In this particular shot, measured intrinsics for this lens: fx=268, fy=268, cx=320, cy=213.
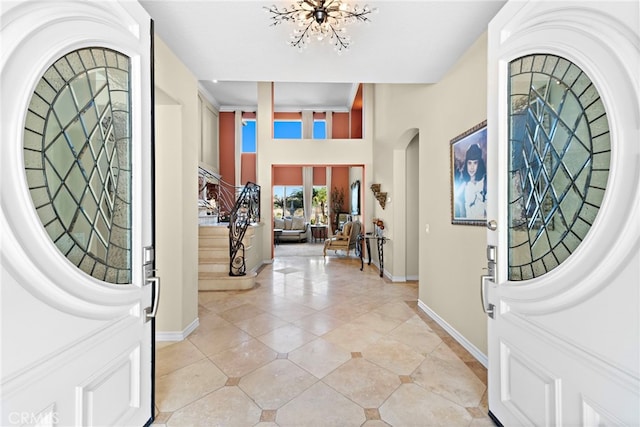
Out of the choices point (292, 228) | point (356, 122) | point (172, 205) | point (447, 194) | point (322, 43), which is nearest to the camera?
point (322, 43)

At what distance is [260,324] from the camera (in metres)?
3.08

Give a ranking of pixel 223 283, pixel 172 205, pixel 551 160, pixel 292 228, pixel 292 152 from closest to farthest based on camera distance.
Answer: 1. pixel 551 160
2. pixel 172 205
3. pixel 223 283
4. pixel 292 152
5. pixel 292 228

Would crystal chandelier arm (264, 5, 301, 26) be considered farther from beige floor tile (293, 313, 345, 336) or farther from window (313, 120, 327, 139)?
window (313, 120, 327, 139)

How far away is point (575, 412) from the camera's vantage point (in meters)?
1.10

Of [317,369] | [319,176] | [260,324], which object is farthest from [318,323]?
[319,176]

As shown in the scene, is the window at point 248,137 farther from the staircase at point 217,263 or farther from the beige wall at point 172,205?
the beige wall at point 172,205

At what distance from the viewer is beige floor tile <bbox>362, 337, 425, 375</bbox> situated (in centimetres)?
222

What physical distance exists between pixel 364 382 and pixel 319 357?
0.48 m

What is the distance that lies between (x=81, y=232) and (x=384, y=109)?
5.33 m

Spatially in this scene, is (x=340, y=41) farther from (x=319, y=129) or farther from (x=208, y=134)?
(x=319, y=129)

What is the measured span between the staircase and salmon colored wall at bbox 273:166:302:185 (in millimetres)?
5664

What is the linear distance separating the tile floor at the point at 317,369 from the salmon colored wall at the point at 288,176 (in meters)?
7.26

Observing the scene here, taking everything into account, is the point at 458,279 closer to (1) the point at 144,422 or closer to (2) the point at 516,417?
(2) the point at 516,417

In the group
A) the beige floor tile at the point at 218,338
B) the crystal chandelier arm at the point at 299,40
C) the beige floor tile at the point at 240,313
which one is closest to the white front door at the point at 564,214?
the crystal chandelier arm at the point at 299,40
